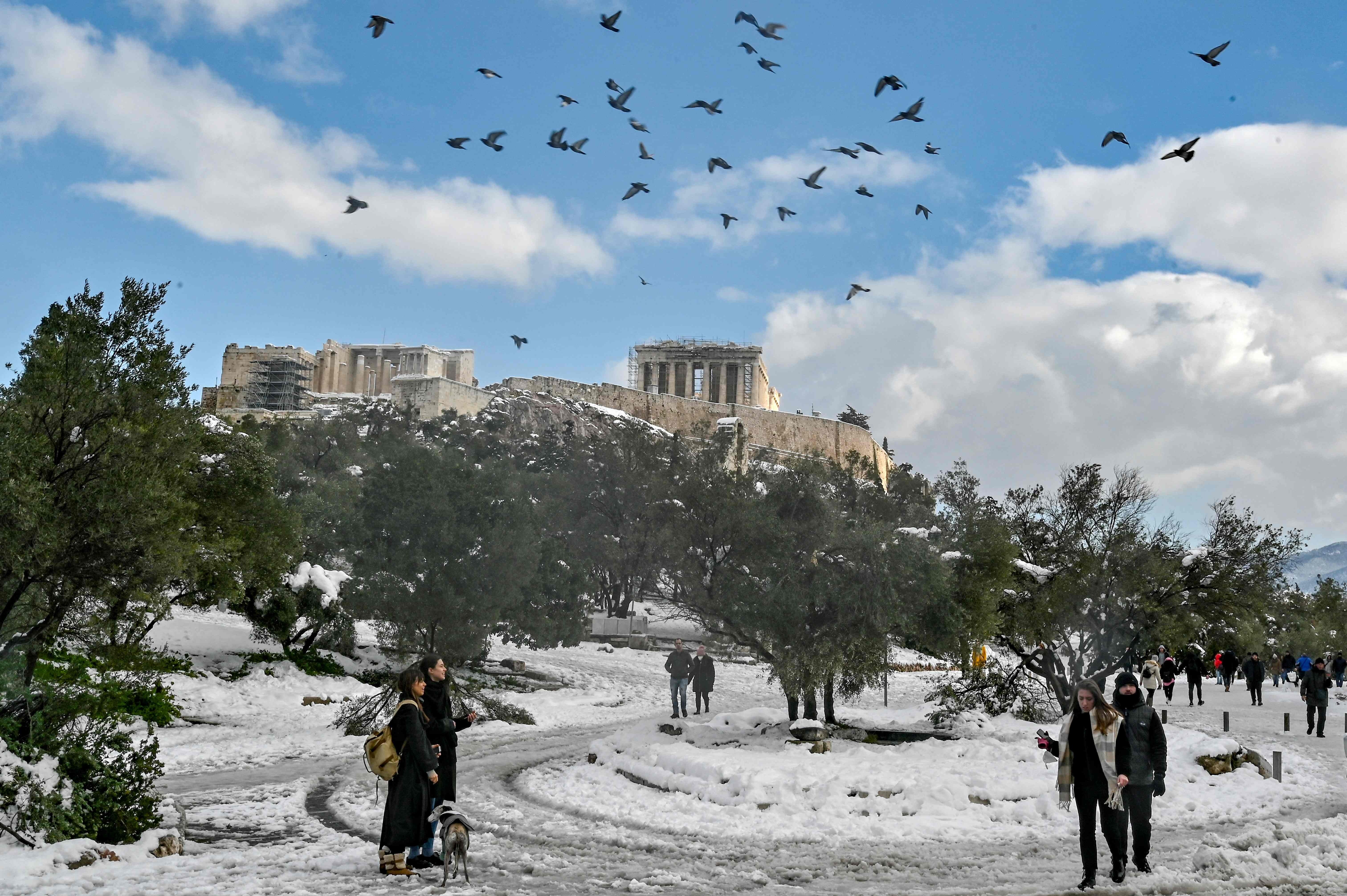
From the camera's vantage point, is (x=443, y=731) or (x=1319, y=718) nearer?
(x=443, y=731)

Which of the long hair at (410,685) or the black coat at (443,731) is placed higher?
the long hair at (410,685)

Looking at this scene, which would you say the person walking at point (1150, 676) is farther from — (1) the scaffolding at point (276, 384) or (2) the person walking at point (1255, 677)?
(1) the scaffolding at point (276, 384)

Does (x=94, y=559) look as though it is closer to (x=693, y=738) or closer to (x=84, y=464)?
(x=84, y=464)

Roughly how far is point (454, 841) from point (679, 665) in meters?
12.8

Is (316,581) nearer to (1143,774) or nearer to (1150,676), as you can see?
(1150,676)

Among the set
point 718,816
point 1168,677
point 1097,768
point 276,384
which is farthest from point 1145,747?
point 276,384

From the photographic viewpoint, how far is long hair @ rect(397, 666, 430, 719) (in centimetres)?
729

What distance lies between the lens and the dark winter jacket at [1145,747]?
7.30m

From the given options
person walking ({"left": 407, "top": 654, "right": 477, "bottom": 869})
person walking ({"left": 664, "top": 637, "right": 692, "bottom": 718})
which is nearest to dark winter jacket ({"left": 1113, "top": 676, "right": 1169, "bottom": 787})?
person walking ({"left": 407, "top": 654, "right": 477, "bottom": 869})

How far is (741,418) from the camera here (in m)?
92.8

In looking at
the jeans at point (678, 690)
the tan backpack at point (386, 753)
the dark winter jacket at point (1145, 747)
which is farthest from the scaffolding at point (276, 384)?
the dark winter jacket at point (1145, 747)

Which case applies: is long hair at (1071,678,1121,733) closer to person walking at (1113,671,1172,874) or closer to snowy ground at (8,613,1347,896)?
person walking at (1113,671,1172,874)

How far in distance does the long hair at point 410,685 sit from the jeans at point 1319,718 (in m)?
17.0

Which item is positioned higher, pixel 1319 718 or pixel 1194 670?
pixel 1194 670
